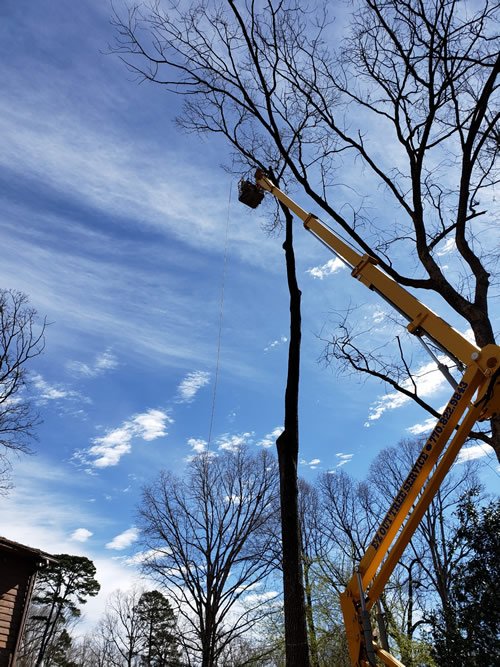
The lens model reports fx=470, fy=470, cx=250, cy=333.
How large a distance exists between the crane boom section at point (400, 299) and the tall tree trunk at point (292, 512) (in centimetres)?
162

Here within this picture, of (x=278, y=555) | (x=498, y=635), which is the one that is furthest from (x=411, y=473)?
(x=278, y=555)

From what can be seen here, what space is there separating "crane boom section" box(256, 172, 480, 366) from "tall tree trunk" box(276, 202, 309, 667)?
162 cm

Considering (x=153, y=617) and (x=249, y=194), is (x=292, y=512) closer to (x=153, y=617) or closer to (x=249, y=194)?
(x=249, y=194)

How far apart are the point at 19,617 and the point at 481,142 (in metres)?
14.5

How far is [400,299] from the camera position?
19.3ft

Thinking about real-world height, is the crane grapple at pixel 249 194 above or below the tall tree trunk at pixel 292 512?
above

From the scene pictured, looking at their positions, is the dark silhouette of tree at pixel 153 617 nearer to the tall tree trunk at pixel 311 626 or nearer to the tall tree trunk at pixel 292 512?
the tall tree trunk at pixel 311 626

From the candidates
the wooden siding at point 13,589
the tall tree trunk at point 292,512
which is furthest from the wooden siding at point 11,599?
the tall tree trunk at point 292,512

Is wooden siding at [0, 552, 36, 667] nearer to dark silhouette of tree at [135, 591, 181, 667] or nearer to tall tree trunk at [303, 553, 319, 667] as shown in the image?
tall tree trunk at [303, 553, 319, 667]

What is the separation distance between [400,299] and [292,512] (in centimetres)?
351

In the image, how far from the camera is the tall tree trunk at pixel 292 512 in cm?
623

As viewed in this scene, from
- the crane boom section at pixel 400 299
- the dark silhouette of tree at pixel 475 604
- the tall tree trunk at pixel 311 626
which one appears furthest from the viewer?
the tall tree trunk at pixel 311 626

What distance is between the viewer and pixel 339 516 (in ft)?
84.1

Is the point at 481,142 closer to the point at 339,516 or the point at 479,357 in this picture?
the point at 479,357
